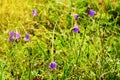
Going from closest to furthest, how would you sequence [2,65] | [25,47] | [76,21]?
[2,65] → [25,47] → [76,21]

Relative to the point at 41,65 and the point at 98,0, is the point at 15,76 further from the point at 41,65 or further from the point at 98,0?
the point at 98,0

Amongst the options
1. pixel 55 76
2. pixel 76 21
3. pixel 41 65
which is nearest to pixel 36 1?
pixel 76 21

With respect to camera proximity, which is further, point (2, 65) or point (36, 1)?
point (36, 1)

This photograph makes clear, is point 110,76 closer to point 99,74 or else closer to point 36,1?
point 99,74

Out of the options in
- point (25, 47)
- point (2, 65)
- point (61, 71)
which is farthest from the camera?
point (25, 47)

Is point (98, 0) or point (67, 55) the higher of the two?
point (98, 0)

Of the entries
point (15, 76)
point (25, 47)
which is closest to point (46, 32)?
point (25, 47)
